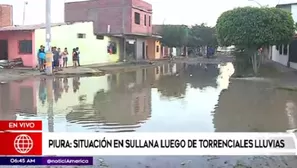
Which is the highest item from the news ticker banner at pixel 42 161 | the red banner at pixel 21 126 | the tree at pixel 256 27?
the tree at pixel 256 27

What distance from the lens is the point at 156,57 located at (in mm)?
53312

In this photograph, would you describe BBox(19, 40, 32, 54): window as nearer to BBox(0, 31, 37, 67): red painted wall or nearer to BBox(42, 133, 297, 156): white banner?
BBox(0, 31, 37, 67): red painted wall

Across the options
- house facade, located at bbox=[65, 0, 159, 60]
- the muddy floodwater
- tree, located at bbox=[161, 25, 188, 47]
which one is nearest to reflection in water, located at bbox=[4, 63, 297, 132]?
the muddy floodwater

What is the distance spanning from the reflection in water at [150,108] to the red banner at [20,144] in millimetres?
3662

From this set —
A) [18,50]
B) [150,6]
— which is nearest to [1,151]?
[18,50]

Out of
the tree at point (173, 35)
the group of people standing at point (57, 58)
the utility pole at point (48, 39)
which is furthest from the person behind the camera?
the tree at point (173, 35)

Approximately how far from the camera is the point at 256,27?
22234 millimetres

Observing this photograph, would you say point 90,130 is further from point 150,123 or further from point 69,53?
point 69,53

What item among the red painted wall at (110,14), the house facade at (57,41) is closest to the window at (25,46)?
the house facade at (57,41)

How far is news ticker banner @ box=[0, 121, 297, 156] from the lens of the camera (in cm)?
471

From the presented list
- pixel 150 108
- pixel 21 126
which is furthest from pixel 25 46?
pixel 21 126

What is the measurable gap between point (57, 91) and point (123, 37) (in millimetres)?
25671

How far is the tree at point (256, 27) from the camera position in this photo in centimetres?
2228

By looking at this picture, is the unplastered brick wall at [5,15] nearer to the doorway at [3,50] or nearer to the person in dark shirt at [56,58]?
the doorway at [3,50]
